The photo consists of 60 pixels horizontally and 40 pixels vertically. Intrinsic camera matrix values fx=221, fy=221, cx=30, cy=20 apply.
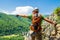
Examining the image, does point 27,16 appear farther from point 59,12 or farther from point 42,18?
point 59,12

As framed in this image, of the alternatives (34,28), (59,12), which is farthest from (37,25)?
(59,12)

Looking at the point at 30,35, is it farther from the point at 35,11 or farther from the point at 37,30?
the point at 35,11

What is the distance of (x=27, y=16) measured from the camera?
1157 cm

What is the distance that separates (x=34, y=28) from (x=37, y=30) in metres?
0.19

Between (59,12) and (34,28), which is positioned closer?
(34,28)

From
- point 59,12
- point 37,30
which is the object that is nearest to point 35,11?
point 37,30

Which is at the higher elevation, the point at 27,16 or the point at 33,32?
the point at 27,16

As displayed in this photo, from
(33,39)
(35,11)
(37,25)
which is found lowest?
(33,39)

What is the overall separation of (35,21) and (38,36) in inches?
32.8

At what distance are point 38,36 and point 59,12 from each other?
41.2 m

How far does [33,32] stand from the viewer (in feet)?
38.7

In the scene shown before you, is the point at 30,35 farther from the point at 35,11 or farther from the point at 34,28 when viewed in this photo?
the point at 35,11

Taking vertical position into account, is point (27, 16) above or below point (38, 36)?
above

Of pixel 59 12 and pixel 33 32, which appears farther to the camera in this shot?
pixel 59 12
